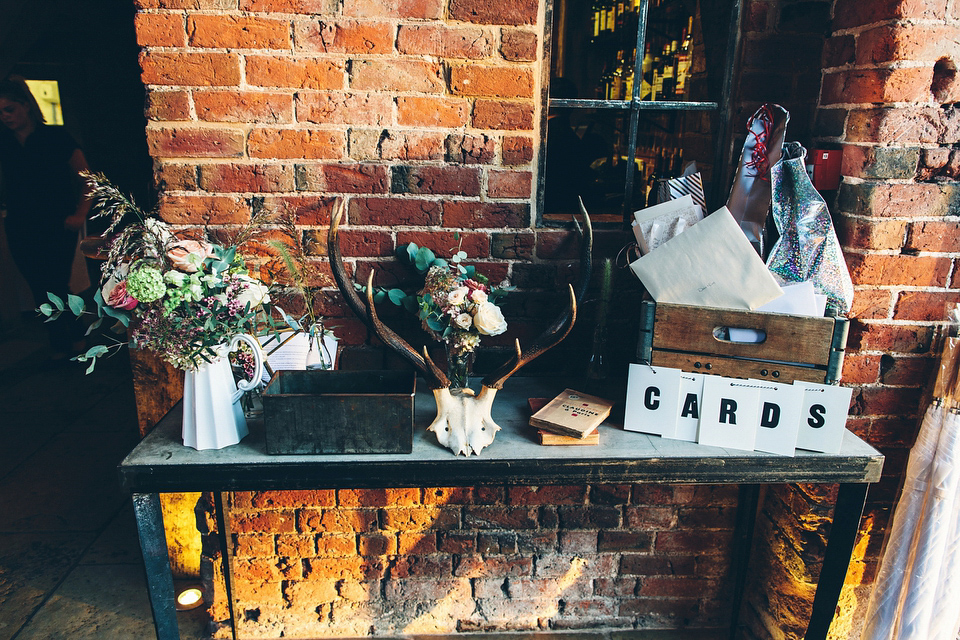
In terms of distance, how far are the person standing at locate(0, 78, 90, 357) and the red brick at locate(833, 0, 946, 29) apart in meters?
4.01

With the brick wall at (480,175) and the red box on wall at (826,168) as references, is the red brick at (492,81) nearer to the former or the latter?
the brick wall at (480,175)

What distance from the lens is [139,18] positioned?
1.59 metres

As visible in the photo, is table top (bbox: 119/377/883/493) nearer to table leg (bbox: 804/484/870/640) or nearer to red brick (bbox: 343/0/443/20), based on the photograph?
table leg (bbox: 804/484/870/640)

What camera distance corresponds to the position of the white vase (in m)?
1.40

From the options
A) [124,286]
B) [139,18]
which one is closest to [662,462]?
[124,286]

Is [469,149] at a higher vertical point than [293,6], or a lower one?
lower

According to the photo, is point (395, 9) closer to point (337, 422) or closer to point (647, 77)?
point (647, 77)

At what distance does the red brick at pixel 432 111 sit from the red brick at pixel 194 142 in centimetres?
46

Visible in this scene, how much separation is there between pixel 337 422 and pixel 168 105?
1013 millimetres

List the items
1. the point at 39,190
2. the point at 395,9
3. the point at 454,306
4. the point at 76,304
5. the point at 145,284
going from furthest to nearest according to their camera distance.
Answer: the point at 39,190
the point at 395,9
the point at 454,306
the point at 76,304
the point at 145,284

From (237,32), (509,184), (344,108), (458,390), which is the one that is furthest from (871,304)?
(237,32)

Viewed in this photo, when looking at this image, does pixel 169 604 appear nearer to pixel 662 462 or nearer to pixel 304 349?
pixel 304 349

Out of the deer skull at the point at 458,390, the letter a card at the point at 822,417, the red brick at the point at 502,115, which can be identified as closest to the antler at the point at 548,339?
the deer skull at the point at 458,390

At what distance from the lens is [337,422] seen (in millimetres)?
1396
